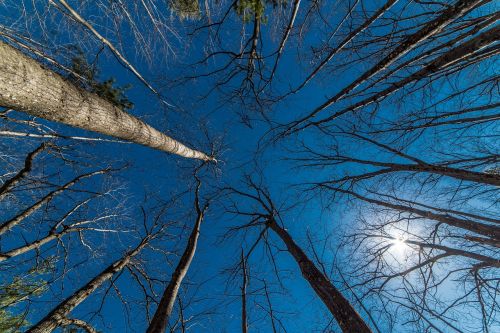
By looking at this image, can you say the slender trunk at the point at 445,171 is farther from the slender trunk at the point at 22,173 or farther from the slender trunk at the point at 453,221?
the slender trunk at the point at 22,173

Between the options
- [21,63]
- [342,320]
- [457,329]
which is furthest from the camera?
[457,329]

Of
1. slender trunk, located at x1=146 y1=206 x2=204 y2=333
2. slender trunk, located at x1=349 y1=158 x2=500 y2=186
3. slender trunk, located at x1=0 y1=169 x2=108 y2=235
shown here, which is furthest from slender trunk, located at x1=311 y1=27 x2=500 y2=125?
slender trunk, located at x1=0 y1=169 x2=108 y2=235

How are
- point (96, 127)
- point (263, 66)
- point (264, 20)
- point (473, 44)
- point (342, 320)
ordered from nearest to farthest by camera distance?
point (473, 44) → point (96, 127) → point (342, 320) → point (264, 20) → point (263, 66)

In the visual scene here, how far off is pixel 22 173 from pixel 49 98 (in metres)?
4.00

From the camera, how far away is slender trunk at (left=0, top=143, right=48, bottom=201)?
425 cm

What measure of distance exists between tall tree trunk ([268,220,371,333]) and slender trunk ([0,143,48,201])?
521 cm

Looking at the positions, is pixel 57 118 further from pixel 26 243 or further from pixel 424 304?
pixel 424 304

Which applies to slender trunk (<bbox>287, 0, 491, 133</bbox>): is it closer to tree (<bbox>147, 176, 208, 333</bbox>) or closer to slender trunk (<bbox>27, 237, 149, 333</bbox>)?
tree (<bbox>147, 176, 208, 333</bbox>)

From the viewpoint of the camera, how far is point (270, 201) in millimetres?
4785

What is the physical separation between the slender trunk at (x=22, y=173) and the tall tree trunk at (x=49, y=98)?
3281mm

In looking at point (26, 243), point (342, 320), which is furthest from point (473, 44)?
point (26, 243)

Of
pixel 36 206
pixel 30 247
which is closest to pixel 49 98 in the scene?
pixel 30 247

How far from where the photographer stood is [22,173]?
4.36 metres

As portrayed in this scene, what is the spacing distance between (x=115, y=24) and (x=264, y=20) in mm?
2147
